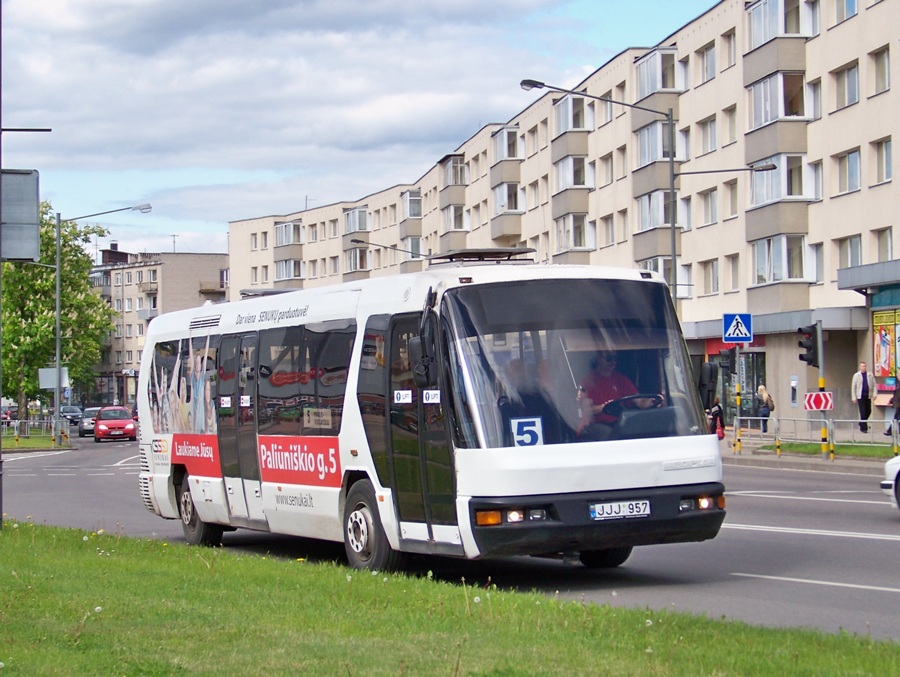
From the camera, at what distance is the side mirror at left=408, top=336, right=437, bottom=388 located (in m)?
11.9

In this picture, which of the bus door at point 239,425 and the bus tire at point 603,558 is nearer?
the bus tire at point 603,558

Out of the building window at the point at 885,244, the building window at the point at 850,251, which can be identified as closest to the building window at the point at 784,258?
the building window at the point at 850,251

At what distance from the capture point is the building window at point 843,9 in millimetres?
46906

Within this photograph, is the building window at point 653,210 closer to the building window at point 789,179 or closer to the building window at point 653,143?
the building window at point 653,143

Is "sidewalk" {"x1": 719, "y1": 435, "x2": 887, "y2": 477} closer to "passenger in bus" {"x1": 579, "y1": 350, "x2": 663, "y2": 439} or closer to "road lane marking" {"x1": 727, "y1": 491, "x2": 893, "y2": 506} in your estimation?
"road lane marking" {"x1": 727, "y1": 491, "x2": 893, "y2": 506}

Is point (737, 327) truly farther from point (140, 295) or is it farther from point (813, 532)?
point (140, 295)

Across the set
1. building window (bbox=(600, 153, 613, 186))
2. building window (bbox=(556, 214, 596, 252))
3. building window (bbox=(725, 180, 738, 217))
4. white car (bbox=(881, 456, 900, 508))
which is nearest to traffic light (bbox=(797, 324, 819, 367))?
white car (bbox=(881, 456, 900, 508))

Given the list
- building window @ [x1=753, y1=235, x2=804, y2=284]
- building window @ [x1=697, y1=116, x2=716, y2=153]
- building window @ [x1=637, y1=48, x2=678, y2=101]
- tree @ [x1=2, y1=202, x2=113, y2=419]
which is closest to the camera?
building window @ [x1=753, y1=235, x2=804, y2=284]

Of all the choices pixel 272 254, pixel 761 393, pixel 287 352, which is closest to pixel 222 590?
pixel 287 352

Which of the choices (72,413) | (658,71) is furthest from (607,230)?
(72,413)

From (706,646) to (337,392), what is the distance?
21.7 feet

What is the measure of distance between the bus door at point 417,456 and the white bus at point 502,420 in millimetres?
18

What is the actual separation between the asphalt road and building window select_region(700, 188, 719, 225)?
104ft

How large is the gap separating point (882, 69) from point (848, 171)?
3722 mm
